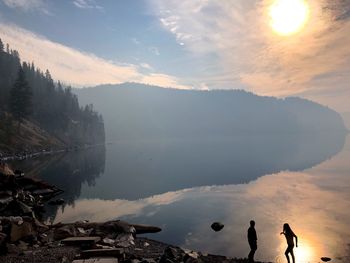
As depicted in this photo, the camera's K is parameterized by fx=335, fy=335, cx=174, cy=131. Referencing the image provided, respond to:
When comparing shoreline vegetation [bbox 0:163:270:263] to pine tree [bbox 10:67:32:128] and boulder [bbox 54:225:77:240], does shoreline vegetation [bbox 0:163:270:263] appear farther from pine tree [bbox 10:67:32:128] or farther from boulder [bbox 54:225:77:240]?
pine tree [bbox 10:67:32:128]

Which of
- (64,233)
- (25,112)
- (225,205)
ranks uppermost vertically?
(25,112)

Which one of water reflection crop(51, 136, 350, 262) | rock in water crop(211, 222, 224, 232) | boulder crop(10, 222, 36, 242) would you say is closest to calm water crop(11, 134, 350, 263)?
water reflection crop(51, 136, 350, 262)

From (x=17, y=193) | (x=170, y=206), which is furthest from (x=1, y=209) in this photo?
(x=170, y=206)

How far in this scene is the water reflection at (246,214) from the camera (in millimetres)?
30422

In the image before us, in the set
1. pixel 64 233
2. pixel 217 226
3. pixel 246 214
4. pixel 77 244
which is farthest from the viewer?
pixel 246 214

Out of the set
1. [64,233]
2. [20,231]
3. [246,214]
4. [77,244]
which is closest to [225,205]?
[246,214]

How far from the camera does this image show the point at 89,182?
247 feet

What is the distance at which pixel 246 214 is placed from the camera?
44156 millimetres

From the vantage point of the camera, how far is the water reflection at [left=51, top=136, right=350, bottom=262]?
30.4m

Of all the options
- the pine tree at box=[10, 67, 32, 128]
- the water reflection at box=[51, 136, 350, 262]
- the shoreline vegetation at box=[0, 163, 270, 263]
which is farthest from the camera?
the pine tree at box=[10, 67, 32, 128]

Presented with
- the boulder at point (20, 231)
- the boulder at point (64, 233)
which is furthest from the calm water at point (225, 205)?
the boulder at point (20, 231)

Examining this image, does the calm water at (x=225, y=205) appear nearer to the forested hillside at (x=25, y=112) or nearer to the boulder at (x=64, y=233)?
the boulder at (x=64, y=233)

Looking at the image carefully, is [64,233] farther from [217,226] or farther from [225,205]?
[225,205]

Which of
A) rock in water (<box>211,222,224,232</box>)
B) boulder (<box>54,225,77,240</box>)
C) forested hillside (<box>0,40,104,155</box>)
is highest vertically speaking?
forested hillside (<box>0,40,104,155</box>)
